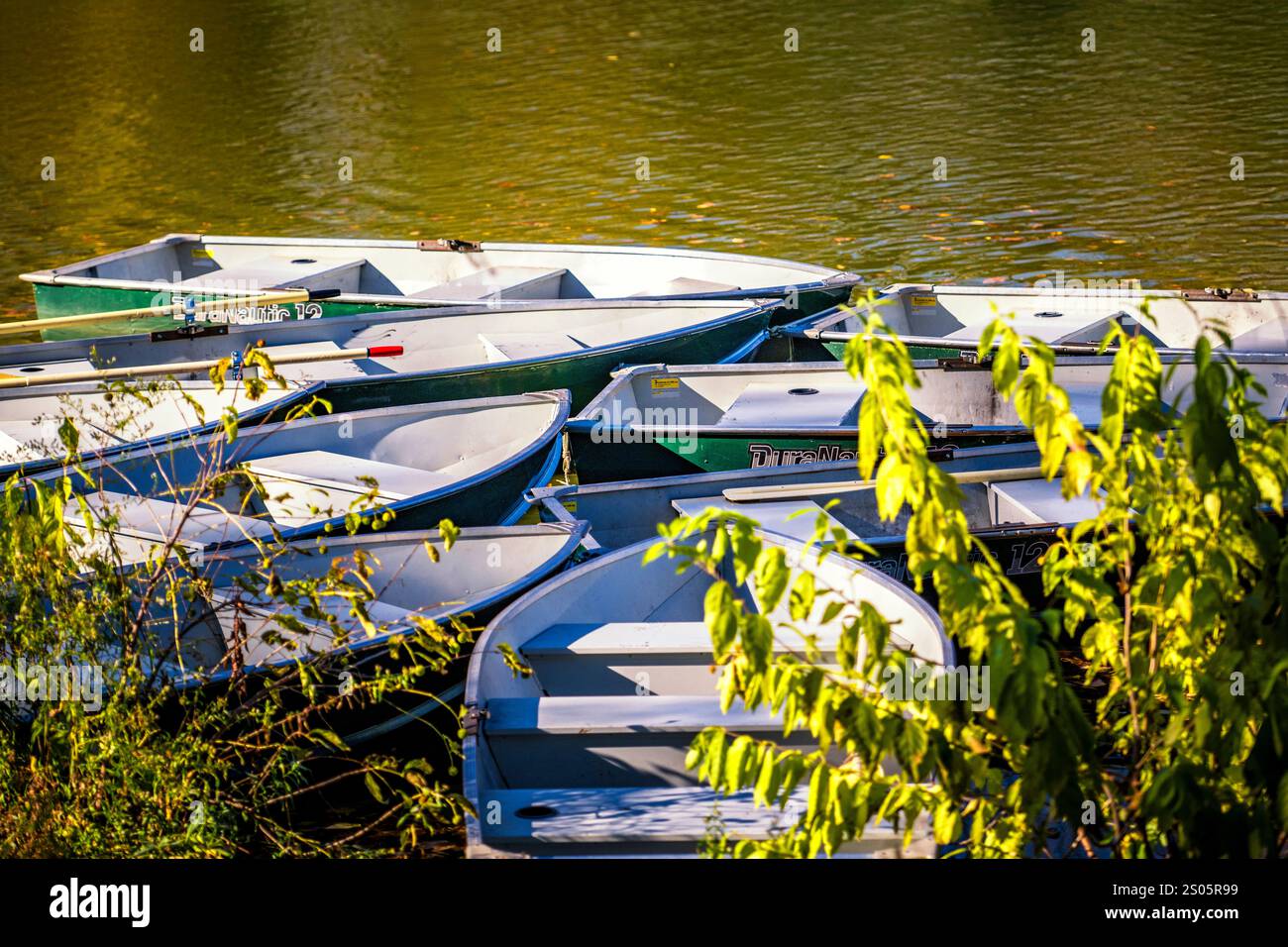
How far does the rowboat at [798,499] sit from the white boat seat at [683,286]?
4383 millimetres

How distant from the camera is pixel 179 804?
13.8 feet

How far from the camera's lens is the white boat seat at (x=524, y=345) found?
33.1 feet

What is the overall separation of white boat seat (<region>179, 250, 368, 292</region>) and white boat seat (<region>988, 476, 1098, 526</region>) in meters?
6.49

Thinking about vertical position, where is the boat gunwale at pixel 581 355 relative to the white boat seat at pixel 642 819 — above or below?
above

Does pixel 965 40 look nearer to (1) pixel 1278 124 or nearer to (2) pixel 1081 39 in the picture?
(2) pixel 1081 39

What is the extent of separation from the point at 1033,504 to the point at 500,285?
6105 millimetres

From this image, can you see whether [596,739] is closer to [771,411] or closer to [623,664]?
[623,664]

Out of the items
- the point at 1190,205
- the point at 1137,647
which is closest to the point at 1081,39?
the point at 1190,205

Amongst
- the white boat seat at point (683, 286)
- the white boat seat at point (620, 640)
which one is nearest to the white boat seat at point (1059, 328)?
the white boat seat at point (683, 286)

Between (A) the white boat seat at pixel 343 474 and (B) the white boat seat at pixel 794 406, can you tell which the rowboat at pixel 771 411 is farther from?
(A) the white boat seat at pixel 343 474

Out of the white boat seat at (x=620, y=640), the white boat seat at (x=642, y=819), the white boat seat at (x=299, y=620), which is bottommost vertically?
the white boat seat at (x=642, y=819)

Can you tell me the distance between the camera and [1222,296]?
1030cm

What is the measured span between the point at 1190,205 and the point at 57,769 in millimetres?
14381

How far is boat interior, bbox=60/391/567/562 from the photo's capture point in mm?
7500
